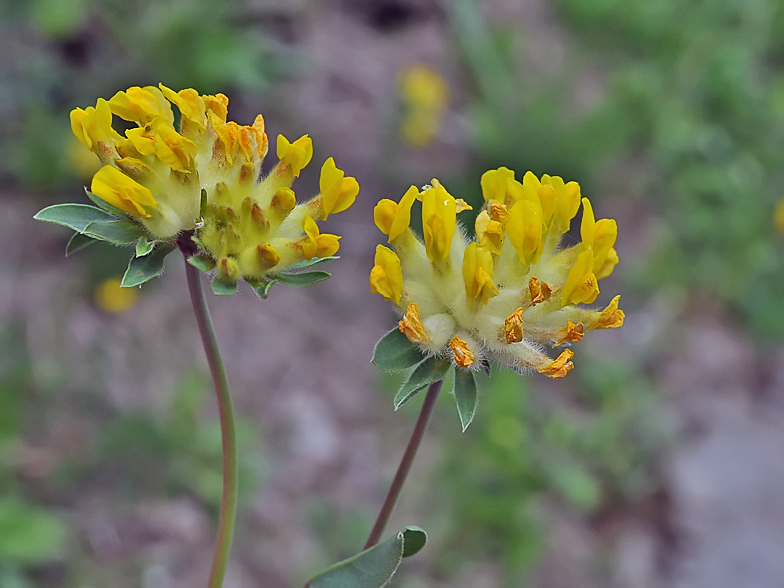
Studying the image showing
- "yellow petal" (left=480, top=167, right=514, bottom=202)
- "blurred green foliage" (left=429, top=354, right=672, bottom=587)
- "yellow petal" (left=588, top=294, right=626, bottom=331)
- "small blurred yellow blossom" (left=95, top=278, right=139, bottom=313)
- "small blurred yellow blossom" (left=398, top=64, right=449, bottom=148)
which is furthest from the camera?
"small blurred yellow blossom" (left=398, top=64, right=449, bottom=148)

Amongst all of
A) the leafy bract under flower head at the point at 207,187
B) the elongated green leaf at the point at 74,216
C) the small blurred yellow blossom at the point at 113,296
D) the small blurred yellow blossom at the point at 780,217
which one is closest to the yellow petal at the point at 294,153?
the leafy bract under flower head at the point at 207,187

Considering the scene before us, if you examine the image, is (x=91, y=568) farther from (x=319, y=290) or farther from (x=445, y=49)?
(x=445, y=49)

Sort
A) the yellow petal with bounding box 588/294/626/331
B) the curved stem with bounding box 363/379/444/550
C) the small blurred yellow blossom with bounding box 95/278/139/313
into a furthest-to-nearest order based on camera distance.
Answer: the small blurred yellow blossom with bounding box 95/278/139/313
the yellow petal with bounding box 588/294/626/331
the curved stem with bounding box 363/379/444/550

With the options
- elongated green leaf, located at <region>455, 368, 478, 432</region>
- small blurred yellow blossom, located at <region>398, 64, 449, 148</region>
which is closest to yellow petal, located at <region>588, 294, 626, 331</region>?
elongated green leaf, located at <region>455, 368, 478, 432</region>

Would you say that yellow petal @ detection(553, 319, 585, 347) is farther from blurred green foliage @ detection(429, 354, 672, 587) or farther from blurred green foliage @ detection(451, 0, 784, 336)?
blurred green foliage @ detection(451, 0, 784, 336)

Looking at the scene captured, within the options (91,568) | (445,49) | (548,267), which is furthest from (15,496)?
(445,49)

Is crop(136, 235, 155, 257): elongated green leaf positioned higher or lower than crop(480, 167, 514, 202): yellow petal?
lower

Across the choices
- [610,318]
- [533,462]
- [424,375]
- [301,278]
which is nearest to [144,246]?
[301,278]
